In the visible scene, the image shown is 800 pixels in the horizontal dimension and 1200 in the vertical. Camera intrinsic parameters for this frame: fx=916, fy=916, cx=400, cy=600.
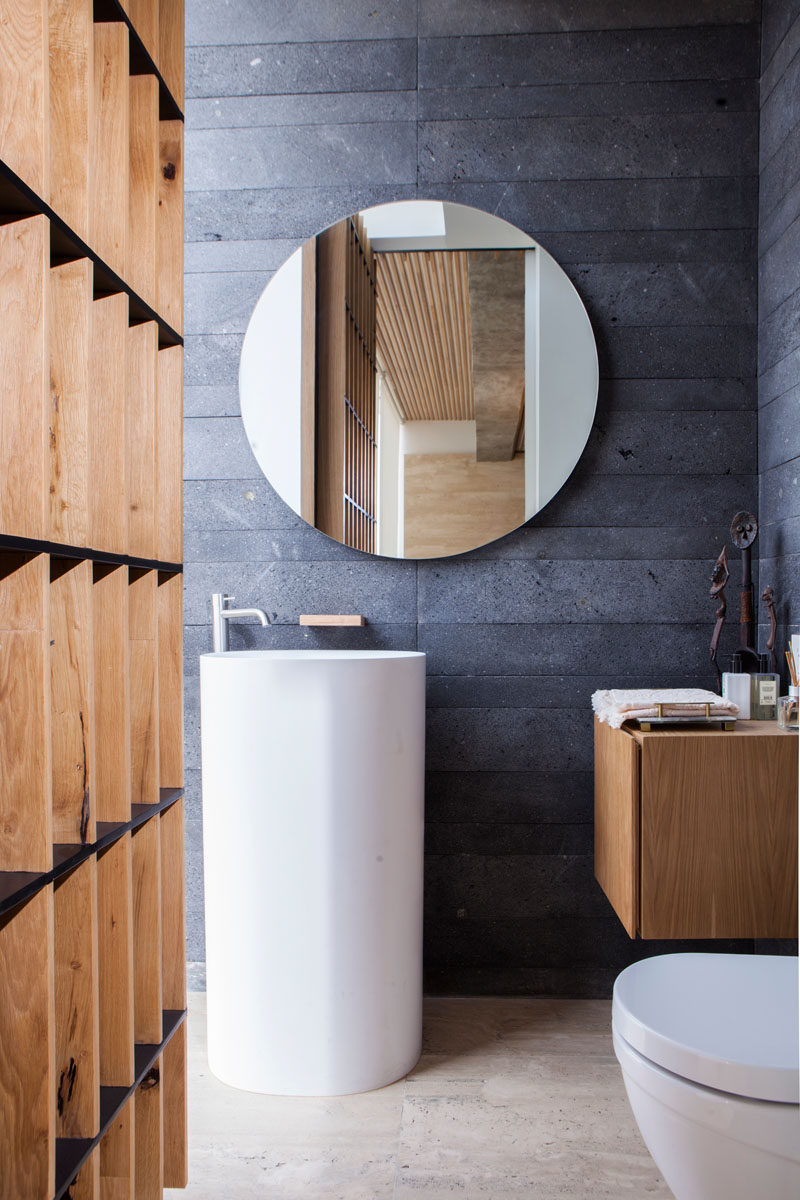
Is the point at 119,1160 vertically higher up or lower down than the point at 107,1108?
lower down

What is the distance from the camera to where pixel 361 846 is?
6.13 feet

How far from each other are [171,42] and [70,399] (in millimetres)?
774

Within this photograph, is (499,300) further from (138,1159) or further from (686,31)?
(138,1159)

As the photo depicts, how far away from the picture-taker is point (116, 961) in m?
1.29

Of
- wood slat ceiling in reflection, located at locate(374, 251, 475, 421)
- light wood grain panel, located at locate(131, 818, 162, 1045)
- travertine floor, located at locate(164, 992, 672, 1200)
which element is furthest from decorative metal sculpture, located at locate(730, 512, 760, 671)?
light wood grain panel, located at locate(131, 818, 162, 1045)

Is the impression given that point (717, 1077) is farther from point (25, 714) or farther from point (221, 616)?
point (221, 616)

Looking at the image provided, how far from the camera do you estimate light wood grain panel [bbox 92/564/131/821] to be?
1298mm

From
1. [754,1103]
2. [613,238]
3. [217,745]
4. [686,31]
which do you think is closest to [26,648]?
[217,745]

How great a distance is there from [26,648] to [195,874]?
5.16ft

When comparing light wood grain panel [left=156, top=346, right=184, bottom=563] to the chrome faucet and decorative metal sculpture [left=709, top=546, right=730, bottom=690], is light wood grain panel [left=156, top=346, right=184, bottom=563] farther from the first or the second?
decorative metal sculpture [left=709, top=546, right=730, bottom=690]

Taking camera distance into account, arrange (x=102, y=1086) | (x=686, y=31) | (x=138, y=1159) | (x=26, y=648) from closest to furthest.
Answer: (x=26, y=648)
(x=102, y=1086)
(x=138, y=1159)
(x=686, y=31)

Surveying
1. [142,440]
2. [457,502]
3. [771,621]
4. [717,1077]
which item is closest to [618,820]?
[771,621]

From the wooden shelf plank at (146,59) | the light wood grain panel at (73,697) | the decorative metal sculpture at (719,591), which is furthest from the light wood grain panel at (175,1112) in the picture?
the wooden shelf plank at (146,59)

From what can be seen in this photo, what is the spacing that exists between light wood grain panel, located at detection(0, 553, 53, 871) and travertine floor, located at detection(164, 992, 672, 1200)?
3.06 ft
